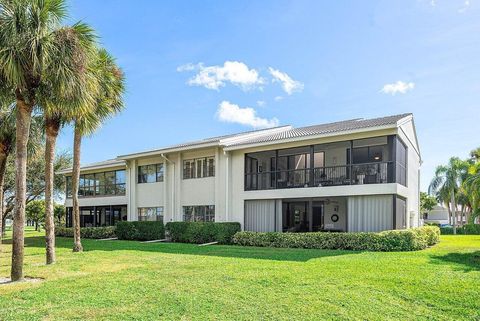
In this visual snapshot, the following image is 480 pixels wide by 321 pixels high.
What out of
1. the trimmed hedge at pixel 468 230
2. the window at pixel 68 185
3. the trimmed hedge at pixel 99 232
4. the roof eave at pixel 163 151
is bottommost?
the trimmed hedge at pixel 468 230

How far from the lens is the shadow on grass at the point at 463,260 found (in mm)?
10742

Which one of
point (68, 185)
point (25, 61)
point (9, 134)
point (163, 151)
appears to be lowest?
point (68, 185)

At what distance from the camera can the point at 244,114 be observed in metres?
38.6

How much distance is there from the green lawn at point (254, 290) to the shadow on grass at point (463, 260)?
0.05 metres

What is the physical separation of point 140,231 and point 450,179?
119ft

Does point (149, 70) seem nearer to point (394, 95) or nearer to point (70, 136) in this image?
point (70, 136)

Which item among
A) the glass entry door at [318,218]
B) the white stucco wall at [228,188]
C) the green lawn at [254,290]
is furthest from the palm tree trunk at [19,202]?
the glass entry door at [318,218]

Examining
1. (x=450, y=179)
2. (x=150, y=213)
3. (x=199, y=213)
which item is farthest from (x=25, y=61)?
(x=450, y=179)

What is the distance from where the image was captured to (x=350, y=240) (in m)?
16.2

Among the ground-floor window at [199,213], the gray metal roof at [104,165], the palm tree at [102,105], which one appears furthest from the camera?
the gray metal roof at [104,165]

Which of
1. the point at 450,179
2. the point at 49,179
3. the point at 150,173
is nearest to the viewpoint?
the point at 49,179

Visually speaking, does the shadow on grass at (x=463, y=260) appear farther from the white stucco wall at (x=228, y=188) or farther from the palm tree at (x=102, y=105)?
the palm tree at (x=102, y=105)

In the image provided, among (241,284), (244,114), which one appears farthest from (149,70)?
(244,114)

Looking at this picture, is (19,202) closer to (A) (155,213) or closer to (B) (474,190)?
(B) (474,190)
